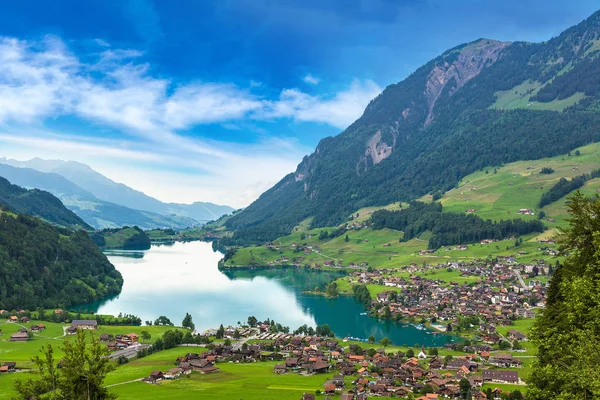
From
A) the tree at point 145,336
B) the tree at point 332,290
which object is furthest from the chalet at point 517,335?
the tree at point 145,336

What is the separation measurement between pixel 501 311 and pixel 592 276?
8248cm

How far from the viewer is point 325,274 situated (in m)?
177

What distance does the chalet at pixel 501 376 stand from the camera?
184ft

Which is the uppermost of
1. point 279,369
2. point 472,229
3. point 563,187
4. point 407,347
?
point 563,187

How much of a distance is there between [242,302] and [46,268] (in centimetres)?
5119

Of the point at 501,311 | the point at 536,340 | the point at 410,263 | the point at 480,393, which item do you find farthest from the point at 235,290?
the point at 536,340

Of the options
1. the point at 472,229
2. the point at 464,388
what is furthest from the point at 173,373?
the point at 472,229

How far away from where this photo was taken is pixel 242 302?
407ft

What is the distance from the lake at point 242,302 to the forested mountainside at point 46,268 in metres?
6.29

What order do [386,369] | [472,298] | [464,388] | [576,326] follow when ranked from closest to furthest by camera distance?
[576,326] < [464,388] < [386,369] < [472,298]

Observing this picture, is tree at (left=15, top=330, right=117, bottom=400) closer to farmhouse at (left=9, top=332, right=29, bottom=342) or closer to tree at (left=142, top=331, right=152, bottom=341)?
tree at (left=142, top=331, right=152, bottom=341)

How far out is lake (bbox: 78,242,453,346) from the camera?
321 ft

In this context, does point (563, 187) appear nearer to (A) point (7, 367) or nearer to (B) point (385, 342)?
(B) point (385, 342)

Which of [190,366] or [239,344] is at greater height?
[190,366]
